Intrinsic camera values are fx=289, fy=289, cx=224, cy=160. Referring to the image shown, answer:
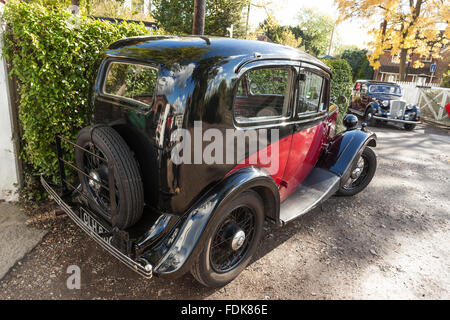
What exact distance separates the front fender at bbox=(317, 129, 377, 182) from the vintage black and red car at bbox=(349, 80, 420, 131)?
7.34 meters

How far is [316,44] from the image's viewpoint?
56812mm

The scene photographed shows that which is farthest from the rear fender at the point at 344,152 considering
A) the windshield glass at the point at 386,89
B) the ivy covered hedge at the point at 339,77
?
the windshield glass at the point at 386,89

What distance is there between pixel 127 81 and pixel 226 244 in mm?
1768

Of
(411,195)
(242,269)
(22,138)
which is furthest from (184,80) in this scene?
(411,195)

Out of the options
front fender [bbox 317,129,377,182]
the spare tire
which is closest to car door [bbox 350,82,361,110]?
front fender [bbox 317,129,377,182]

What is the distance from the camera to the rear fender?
3.64 metres

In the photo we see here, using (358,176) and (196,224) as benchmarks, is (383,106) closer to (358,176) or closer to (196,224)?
(358,176)

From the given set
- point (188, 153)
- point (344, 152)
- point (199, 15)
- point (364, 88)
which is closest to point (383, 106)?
point (364, 88)

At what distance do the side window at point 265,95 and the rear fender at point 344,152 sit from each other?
1.23 metres

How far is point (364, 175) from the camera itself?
4.57 metres

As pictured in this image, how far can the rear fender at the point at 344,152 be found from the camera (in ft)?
11.9

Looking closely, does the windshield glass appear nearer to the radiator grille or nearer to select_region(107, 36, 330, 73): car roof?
the radiator grille

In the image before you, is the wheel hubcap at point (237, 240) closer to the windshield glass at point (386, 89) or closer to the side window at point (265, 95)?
the side window at point (265, 95)
